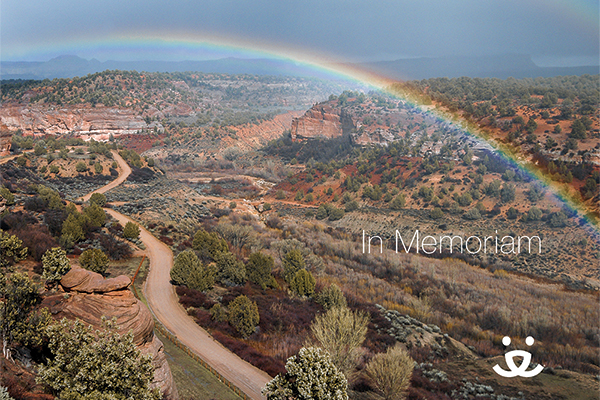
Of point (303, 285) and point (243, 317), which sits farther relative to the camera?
point (303, 285)

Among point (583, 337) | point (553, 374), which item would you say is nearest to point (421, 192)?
point (583, 337)

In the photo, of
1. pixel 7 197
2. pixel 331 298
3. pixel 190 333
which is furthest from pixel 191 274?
pixel 7 197

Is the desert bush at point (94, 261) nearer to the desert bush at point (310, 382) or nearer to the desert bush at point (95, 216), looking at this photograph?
the desert bush at point (95, 216)

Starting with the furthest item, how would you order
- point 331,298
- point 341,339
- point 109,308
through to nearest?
1. point 331,298
2. point 341,339
3. point 109,308

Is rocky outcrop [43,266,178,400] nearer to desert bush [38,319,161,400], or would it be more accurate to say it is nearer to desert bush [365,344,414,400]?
desert bush [38,319,161,400]

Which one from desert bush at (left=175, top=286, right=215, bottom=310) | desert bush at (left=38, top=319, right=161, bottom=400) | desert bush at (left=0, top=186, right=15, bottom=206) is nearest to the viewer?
desert bush at (left=38, top=319, right=161, bottom=400)

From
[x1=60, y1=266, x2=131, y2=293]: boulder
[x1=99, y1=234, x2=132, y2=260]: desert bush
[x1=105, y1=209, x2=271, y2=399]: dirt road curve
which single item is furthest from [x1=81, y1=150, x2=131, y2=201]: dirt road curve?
[x1=60, y1=266, x2=131, y2=293]: boulder

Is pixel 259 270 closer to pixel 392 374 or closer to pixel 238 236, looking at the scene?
pixel 238 236

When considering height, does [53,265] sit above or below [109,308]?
below
